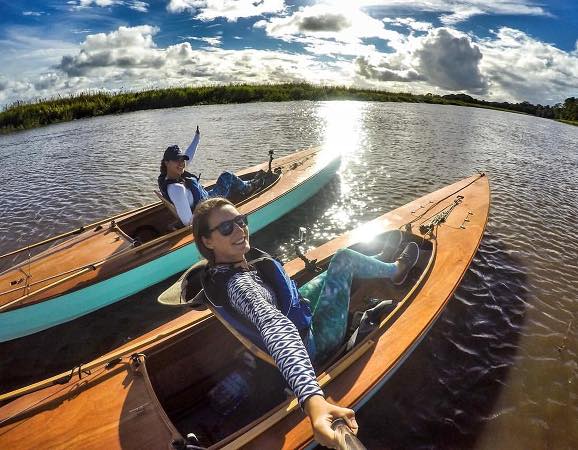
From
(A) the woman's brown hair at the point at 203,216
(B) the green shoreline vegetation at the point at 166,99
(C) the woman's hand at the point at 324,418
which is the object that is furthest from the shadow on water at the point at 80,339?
(B) the green shoreline vegetation at the point at 166,99

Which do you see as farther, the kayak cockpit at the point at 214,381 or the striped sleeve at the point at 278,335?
the kayak cockpit at the point at 214,381

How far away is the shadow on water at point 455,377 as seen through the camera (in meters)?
4.70

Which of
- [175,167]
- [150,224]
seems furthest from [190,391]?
[150,224]

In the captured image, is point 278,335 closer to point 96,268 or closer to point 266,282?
point 266,282

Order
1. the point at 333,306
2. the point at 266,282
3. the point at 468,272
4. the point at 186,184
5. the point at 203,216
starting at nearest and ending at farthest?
the point at 203,216 < the point at 266,282 < the point at 333,306 < the point at 186,184 < the point at 468,272

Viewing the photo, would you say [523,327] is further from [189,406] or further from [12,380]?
[12,380]

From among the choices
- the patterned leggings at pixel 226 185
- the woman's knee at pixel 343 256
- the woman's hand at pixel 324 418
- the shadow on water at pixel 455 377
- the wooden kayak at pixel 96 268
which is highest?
the woman's hand at pixel 324 418

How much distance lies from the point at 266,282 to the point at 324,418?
134 centimetres

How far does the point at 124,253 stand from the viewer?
7.15m

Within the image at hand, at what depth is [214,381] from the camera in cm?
435

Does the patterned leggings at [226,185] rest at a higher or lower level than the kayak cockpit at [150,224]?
higher

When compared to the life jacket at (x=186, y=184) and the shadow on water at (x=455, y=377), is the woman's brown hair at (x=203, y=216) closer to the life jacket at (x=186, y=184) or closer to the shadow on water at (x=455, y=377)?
the shadow on water at (x=455, y=377)

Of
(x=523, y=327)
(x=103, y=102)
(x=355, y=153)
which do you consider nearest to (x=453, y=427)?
(x=523, y=327)

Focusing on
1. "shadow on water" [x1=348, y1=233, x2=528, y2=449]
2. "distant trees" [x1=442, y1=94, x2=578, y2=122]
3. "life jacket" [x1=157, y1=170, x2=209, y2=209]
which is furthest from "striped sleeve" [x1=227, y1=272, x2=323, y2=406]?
"distant trees" [x1=442, y1=94, x2=578, y2=122]
